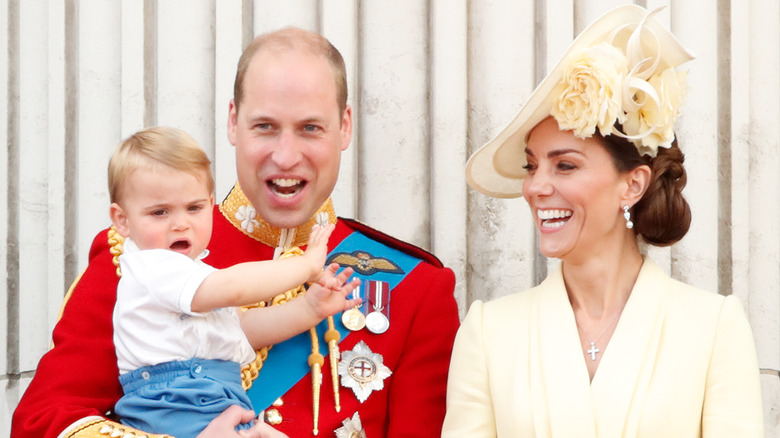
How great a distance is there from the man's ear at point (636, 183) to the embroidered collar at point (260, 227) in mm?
800

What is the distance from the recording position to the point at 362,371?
2717mm

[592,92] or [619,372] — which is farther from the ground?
[592,92]

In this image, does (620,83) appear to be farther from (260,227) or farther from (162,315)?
(162,315)

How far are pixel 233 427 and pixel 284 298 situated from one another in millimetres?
458

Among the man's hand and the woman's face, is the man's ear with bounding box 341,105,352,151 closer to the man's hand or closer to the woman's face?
the woman's face

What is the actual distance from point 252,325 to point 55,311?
1.23 m

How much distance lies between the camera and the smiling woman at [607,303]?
8.07 feet

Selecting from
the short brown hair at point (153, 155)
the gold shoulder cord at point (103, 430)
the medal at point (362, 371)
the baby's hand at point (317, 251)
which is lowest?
the gold shoulder cord at point (103, 430)

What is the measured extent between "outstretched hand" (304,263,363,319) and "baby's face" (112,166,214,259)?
1.00 feet

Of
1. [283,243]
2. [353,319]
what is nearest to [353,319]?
[353,319]

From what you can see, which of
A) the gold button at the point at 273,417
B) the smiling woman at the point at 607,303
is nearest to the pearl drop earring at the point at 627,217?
the smiling woman at the point at 607,303

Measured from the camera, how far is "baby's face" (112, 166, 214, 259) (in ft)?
7.68

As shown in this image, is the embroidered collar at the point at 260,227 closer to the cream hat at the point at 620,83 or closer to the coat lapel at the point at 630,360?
the cream hat at the point at 620,83

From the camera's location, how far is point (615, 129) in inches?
99.8
